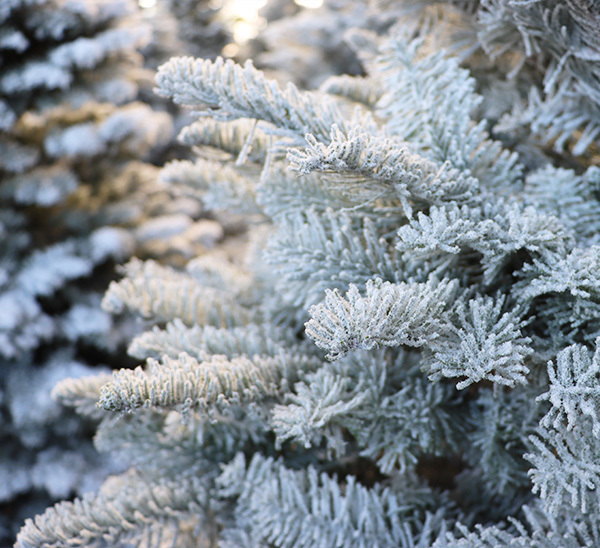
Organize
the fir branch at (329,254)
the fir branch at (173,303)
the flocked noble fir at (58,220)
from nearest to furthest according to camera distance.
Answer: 1. the fir branch at (329,254)
2. the fir branch at (173,303)
3. the flocked noble fir at (58,220)

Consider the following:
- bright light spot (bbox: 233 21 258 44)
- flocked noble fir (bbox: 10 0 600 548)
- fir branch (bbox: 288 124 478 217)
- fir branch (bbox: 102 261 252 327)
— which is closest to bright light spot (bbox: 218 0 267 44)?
bright light spot (bbox: 233 21 258 44)

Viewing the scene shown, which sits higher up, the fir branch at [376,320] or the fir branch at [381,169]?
the fir branch at [381,169]

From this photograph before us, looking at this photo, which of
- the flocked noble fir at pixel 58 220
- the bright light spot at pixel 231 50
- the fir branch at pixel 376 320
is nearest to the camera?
the fir branch at pixel 376 320

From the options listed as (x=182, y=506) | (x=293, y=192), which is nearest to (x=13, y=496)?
(x=182, y=506)

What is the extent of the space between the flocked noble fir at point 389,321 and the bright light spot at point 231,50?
0.69 m

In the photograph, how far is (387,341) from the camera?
32cm

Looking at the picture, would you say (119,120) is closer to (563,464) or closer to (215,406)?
(215,406)

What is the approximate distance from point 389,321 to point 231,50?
3.47 ft

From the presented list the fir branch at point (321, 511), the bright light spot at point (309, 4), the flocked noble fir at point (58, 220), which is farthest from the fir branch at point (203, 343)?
the bright light spot at point (309, 4)

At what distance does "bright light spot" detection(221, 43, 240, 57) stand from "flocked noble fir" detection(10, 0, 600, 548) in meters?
0.69

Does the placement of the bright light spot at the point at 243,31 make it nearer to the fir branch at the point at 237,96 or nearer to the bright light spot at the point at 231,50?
the bright light spot at the point at 231,50

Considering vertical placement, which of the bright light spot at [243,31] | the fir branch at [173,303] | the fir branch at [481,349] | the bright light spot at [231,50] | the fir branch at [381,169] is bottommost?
the fir branch at [173,303]

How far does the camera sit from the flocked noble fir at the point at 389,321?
35 centimetres

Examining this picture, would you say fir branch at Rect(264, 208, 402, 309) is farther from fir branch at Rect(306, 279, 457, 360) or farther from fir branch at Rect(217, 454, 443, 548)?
fir branch at Rect(217, 454, 443, 548)
